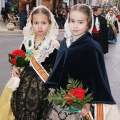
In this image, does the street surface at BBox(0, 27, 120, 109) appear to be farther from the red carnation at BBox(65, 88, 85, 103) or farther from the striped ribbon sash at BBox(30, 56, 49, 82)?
the red carnation at BBox(65, 88, 85, 103)

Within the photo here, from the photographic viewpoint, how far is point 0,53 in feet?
28.9

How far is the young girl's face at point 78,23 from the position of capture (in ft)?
→ 7.71

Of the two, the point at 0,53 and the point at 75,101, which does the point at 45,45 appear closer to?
the point at 75,101

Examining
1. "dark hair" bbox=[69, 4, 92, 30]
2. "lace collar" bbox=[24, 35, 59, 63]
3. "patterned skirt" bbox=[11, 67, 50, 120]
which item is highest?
"dark hair" bbox=[69, 4, 92, 30]

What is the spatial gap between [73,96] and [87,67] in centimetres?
25

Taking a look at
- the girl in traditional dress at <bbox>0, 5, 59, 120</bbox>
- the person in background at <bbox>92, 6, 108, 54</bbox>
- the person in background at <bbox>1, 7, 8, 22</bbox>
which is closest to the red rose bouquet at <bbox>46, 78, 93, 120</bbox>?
the girl in traditional dress at <bbox>0, 5, 59, 120</bbox>

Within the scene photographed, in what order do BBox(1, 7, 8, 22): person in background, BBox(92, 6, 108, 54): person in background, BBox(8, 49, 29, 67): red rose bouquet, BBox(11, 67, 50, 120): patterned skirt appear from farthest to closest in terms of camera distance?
BBox(1, 7, 8, 22): person in background → BBox(92, 6, 108, 54): person in background → BBox(8, 49, 29, 67): red rose bouquet → BBox(11, 67, 50, 120): patterned skirt

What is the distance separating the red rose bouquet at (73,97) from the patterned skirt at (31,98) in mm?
637

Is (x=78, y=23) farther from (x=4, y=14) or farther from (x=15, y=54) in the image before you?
(x=4, y=14)

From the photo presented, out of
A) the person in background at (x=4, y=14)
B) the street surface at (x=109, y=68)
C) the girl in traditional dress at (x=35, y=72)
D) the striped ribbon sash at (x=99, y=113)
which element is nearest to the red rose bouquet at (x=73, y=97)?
the striped ribbon sash at (x=99, y=113)

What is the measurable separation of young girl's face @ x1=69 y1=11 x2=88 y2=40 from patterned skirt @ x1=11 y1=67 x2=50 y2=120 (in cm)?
76

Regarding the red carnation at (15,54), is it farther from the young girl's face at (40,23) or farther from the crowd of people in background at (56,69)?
the young girl's face at (40,23)

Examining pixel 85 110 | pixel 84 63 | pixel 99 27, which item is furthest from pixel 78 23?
pixel 99 27

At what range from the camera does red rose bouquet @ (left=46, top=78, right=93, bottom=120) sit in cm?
220
